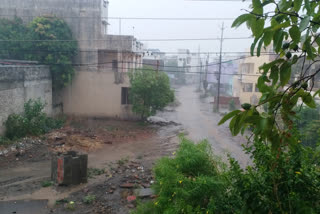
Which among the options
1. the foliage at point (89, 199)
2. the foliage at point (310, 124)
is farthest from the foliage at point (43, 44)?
the foliage at point (310, 124)

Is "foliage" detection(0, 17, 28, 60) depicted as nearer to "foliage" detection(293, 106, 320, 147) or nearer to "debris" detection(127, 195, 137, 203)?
"debris" detection(127, 195, 137, 203)

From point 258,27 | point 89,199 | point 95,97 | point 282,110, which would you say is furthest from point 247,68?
point 258,27

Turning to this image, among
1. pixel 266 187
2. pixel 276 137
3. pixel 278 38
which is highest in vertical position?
pixel 278 38

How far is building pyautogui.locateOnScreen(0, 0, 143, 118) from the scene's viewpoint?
17969 mm

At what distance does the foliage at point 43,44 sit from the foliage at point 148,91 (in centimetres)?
389

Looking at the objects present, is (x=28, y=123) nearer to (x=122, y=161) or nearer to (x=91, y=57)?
(x=122, y=161)

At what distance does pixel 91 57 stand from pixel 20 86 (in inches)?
216

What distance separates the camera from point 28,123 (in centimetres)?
1309

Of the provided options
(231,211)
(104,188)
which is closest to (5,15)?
(104,188)

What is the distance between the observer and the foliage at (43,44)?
16422 millimetres

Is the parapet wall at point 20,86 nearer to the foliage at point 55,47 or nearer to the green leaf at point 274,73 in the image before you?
the foliage at point 55,47

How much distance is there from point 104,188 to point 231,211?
20.4ft

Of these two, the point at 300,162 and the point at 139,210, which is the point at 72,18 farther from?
the point at 300,162

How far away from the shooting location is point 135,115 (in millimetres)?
18672
